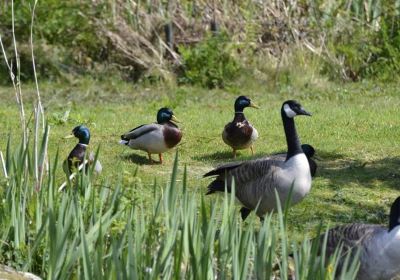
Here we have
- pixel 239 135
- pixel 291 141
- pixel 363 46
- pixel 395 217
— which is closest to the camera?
pixel 395 217

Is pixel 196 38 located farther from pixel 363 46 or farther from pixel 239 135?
pixel 239 135

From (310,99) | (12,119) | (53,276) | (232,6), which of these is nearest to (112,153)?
(12,119)

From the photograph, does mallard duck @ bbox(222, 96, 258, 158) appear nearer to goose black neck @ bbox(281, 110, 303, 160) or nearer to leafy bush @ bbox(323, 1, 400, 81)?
goose black neck @ bbox(281, 110, 303, 160)

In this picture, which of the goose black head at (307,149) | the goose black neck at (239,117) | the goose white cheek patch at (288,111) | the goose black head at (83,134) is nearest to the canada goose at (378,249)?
the goose white cheek patch at (288,111)

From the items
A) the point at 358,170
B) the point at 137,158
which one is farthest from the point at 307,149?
the point at 137,158

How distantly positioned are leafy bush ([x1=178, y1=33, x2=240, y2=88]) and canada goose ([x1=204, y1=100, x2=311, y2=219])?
659 centimetres

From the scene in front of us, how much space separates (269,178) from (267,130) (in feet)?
15.0

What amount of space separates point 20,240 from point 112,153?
5738mm

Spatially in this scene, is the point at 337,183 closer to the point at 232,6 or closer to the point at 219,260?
the point at 219,260

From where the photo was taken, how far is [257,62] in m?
15.4

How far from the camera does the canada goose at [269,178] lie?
25.9ft

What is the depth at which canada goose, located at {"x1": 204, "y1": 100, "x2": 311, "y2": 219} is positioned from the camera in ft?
25.9

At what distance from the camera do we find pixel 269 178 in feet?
26.3

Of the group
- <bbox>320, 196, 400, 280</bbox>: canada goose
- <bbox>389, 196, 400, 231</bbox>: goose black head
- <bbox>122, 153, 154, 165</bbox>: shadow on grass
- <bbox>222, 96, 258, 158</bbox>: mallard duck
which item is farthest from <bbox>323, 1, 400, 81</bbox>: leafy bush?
<bbox>320, 196, 400, 280</bbox>: canada goose
